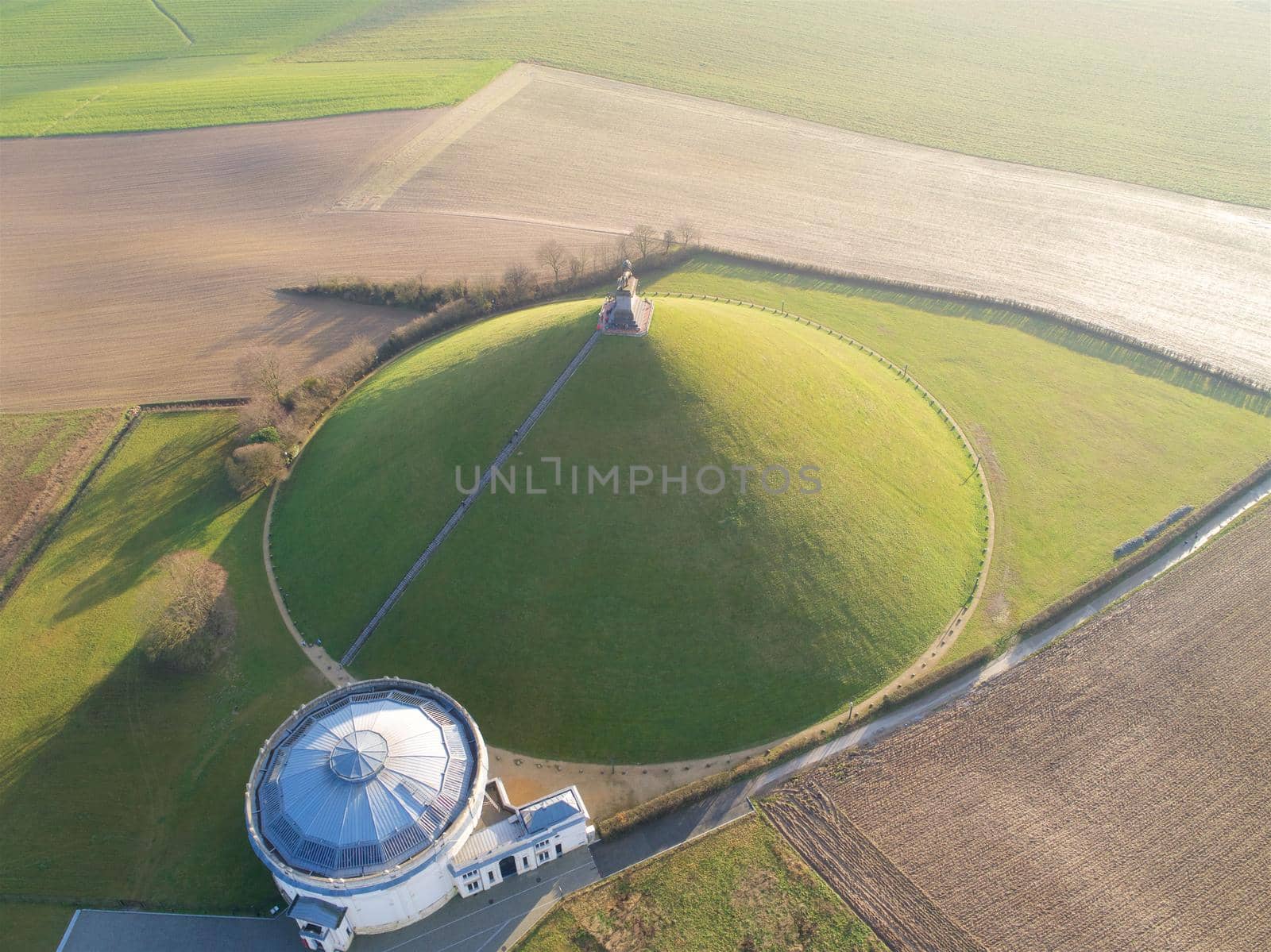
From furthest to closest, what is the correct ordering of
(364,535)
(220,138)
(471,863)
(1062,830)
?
(220,138), (364,535), (1062,830), (471,863)

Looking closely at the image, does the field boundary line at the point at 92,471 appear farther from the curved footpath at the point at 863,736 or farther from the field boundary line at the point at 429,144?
the curved footpath at the point at 863,736

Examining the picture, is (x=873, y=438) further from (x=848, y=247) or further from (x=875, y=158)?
(x=875, y=158)

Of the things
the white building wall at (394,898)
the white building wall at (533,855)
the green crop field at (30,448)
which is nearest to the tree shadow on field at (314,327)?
the green crop field at (30,448)

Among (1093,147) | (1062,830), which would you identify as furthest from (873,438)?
(1093,147)

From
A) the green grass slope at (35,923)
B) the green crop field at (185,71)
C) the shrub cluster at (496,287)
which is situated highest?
the green crop field at (185,71)

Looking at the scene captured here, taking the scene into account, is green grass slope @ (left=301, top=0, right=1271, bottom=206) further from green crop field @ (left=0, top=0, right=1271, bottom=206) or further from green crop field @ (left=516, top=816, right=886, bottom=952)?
green crop field @ (left=516, top=816, right=886, bottom=952)

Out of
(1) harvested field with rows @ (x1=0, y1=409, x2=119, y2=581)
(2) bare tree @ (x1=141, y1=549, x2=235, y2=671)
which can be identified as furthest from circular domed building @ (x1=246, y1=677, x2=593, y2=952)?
(1) harvested field with rows @ (x1=0, y1=409, x2=119, y2=581)
